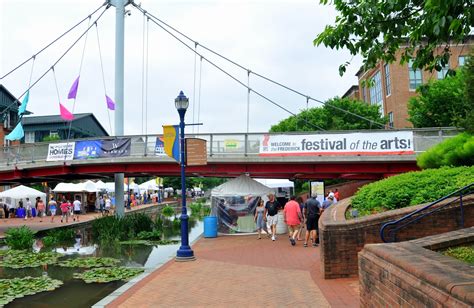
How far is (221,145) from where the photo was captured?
22750mm

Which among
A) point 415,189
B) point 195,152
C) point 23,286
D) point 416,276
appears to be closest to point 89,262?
point 23,286

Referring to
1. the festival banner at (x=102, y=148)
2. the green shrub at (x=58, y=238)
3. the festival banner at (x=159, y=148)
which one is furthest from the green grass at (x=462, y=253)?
the festival banner at (x=102, y=148)

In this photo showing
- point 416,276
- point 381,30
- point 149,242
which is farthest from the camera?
point 149,242

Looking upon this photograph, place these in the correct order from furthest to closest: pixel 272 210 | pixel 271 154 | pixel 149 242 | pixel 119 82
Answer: pixel 119 82 → pixel 271 154 → pixel 149 242 → pixel 272 210

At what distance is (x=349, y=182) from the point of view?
4050 cm

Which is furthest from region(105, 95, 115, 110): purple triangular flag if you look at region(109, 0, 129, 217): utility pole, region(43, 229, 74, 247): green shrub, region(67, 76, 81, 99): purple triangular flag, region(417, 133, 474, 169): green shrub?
region(417, 133, 474, 169): green shrub

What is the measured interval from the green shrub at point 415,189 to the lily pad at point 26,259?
10042mm

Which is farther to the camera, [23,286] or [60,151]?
[60,151]

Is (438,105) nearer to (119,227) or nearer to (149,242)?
(149,242)

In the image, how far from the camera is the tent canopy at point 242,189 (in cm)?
2083

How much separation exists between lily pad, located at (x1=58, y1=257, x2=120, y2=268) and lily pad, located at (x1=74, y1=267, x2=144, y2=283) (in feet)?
3.43

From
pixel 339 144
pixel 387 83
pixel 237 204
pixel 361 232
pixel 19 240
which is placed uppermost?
pixel 387 83

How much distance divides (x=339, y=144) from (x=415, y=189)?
1052 cm

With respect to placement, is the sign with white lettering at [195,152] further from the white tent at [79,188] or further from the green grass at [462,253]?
the white tent at [79,188]
